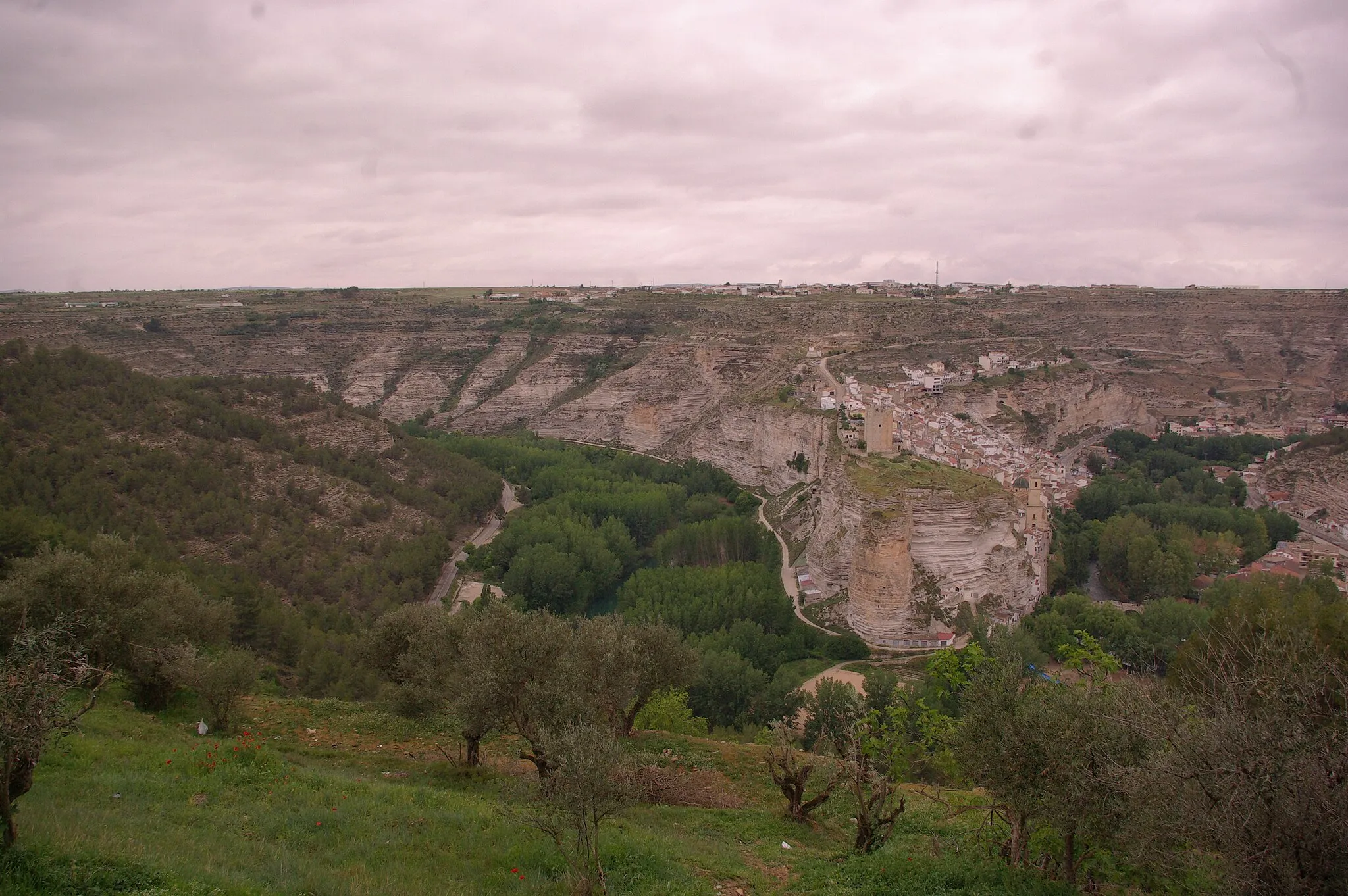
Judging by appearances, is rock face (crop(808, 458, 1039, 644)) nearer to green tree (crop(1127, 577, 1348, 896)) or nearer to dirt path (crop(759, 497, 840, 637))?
dirt path (crop(759, 497, 840, 637))

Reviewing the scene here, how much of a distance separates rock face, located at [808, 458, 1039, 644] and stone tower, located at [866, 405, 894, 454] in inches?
188

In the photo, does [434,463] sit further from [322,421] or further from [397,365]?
[397,365]

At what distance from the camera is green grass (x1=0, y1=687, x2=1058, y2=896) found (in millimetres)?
7035

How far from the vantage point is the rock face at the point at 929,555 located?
105ft

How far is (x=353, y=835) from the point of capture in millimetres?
9336

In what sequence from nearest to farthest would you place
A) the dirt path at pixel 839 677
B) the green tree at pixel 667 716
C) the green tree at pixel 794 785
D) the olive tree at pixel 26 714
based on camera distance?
1. the olive tree at pixel 26 714
2. the green tree at pixel 794 785
3. the green tree at pixel 667 716
4. the dirt path at pixel 839 677

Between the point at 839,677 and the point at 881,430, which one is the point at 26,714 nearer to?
the point at 839,677

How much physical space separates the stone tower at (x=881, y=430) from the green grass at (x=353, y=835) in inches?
1055

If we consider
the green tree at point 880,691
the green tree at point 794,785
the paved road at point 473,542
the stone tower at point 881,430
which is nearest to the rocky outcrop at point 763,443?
the stone tower at point 881,430

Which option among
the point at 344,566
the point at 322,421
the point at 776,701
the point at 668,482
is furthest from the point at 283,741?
the point at 668,482

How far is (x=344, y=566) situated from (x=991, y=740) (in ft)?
98.6

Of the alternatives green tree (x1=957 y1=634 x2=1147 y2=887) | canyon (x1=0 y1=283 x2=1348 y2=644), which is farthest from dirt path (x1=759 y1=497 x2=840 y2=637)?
green tree (x1=957 y1=634 x2=1147 y2=887)

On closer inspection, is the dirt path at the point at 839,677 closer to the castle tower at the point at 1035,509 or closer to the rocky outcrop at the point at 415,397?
the castle tower at the point at 1035,509

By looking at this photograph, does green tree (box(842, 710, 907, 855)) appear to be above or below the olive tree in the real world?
below
